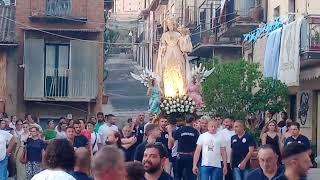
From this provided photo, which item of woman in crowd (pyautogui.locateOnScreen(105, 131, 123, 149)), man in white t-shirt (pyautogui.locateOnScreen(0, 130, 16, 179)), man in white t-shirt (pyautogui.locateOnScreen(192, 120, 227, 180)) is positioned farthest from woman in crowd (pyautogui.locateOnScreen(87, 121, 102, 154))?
woman in crowd (pyautogui.locateOnScreen(105, 131, 123, 149))

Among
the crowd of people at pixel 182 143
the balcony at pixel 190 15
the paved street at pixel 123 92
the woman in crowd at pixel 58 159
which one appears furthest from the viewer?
the balcony at pixel 190 15

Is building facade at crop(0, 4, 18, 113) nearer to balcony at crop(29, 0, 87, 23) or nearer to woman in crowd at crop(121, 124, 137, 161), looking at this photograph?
balcony at crop(29, 0, 87, 23)

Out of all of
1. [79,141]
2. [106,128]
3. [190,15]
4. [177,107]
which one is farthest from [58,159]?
[190,15]

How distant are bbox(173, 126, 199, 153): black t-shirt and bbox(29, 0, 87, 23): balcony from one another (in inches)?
786

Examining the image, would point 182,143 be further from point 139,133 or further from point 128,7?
point 128,7

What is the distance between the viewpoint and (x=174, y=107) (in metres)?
23.4

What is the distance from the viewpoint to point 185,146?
17578 millimetres

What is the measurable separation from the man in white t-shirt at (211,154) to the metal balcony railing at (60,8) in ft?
69.8

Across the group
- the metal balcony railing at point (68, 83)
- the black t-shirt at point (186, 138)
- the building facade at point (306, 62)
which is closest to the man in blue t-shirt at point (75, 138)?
the black t-shirt at point (186, 138)

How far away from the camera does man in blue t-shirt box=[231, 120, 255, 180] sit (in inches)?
635

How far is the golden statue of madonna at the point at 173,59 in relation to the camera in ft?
82.3

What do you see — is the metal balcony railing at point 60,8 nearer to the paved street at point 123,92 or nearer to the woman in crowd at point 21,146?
the paved street at point 123,92

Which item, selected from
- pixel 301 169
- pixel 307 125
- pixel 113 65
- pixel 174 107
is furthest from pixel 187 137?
pixel 113 65

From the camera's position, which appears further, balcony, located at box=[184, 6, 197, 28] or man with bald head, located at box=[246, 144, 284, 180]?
balcony, located at box=[184, 6, 197, 28]
